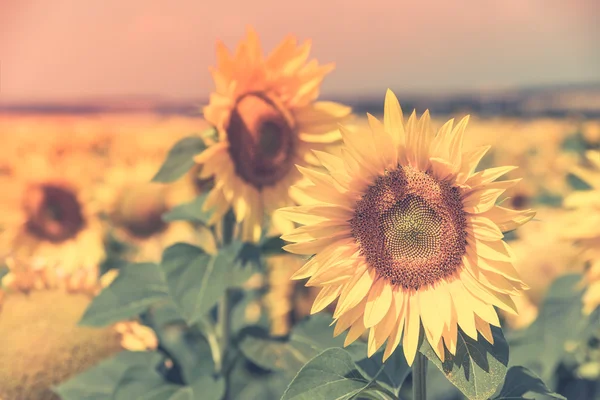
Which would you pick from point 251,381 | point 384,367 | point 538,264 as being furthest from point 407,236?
point 538,264

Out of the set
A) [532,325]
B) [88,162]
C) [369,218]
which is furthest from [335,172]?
[88,162]

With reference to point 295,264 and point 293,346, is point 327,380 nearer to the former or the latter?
point 293,346

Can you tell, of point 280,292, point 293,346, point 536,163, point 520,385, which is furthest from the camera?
point 536,163

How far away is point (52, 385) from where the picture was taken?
207 cm

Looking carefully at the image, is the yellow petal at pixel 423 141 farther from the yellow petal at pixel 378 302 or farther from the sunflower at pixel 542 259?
the sunflower at pixel 542 259

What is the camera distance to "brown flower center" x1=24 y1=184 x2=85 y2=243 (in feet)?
10.2

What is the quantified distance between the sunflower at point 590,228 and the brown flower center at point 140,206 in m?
2.45

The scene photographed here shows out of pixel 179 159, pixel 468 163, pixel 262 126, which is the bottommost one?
pixel 179 159

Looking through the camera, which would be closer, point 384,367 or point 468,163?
point 468,163

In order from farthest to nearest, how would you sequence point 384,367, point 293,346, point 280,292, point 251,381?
point 280,292 → point 251,381 → point 293,346 → point 384,367

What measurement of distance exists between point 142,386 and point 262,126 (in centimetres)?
94

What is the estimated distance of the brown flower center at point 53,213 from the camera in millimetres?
3100

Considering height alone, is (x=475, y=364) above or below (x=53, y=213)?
above

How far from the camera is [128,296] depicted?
6.89 ft
